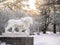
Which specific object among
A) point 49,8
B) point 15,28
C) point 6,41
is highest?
point 49,8

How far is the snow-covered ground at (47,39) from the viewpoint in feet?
5.96

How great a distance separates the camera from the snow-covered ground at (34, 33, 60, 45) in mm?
1817

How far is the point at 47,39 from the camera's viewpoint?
1.82m

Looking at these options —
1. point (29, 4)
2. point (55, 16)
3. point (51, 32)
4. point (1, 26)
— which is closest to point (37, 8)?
point (29, 4)

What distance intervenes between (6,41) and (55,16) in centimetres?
77

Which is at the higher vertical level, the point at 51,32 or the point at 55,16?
the point at 55,16

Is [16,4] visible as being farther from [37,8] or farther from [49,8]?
[49,8]

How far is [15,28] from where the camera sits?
6.01 ft

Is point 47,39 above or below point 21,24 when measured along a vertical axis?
below

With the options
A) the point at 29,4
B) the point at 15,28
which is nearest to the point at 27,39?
the point at 15,28

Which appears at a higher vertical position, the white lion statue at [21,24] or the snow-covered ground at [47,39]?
the white lion statue at [21,24]

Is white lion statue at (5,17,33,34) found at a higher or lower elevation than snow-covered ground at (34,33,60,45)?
higher

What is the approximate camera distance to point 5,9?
184 cm

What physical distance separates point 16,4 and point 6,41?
54 cm
